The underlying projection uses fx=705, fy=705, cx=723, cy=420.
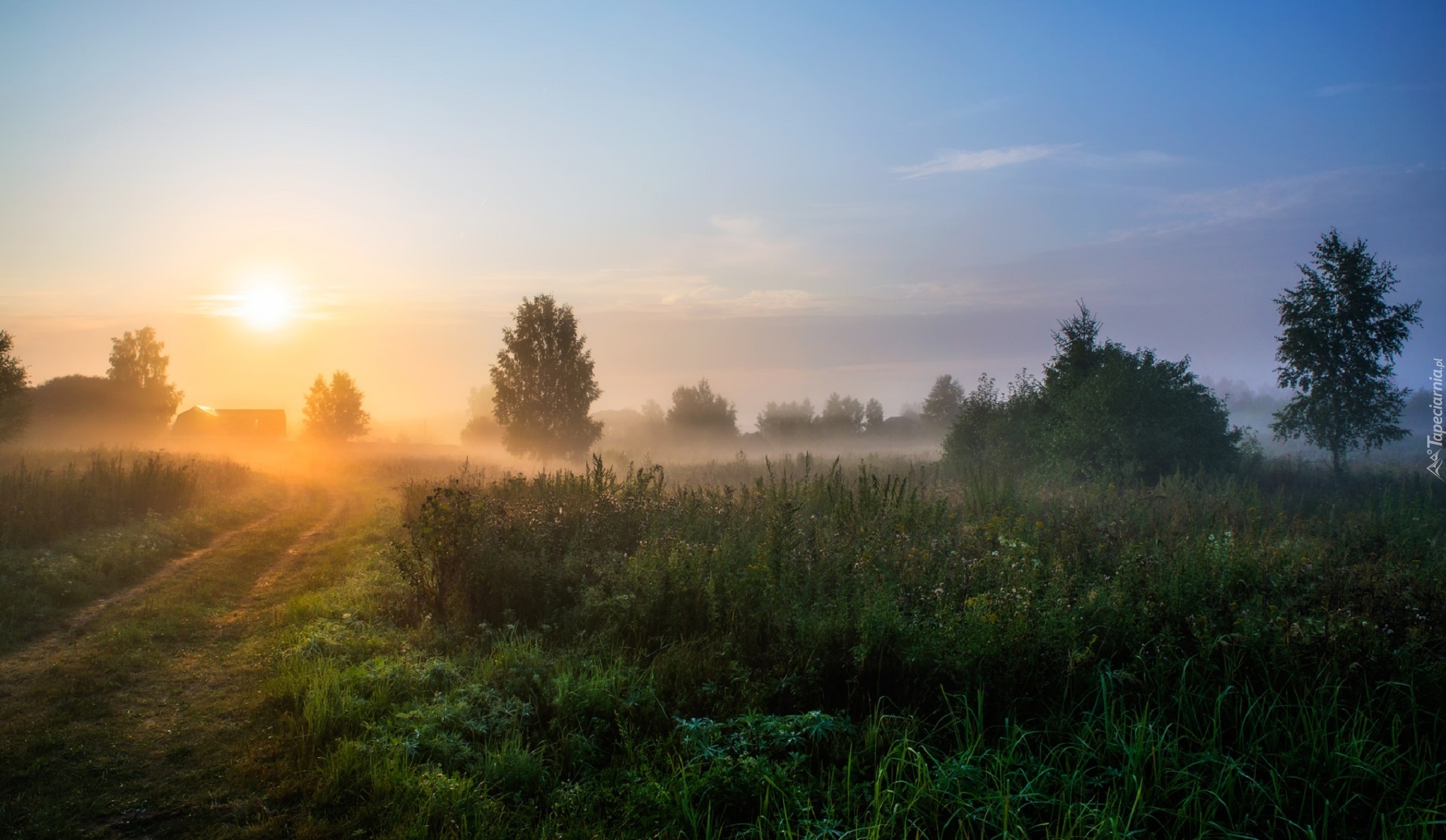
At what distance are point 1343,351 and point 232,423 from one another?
70.2 m

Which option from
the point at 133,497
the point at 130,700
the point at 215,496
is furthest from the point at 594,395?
the point at 130,700

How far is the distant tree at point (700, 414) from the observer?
171 ft

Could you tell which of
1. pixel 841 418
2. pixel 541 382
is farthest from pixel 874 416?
pixel 541 382

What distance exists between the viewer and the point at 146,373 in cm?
5275

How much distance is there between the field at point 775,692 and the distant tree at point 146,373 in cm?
4990

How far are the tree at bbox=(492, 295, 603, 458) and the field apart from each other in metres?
24.3

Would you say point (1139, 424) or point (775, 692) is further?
point (1139, 424)

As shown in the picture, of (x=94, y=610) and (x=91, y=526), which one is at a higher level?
(x=91, y=526)

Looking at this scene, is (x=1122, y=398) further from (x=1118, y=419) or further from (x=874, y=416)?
(x=874, y=416)

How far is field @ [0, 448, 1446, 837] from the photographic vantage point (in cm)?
413

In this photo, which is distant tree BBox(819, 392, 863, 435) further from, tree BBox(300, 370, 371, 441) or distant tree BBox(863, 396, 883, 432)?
tree BBox(300, 370, 371, 441)

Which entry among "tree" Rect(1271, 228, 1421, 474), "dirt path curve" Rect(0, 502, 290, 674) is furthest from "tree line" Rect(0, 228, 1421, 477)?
"dirt path curve" Rect(0, 502, 290, 674)

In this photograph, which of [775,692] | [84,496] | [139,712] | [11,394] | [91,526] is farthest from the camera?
[11,394]

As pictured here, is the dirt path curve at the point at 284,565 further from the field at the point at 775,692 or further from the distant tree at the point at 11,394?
the distant tree at the point at 11,394
